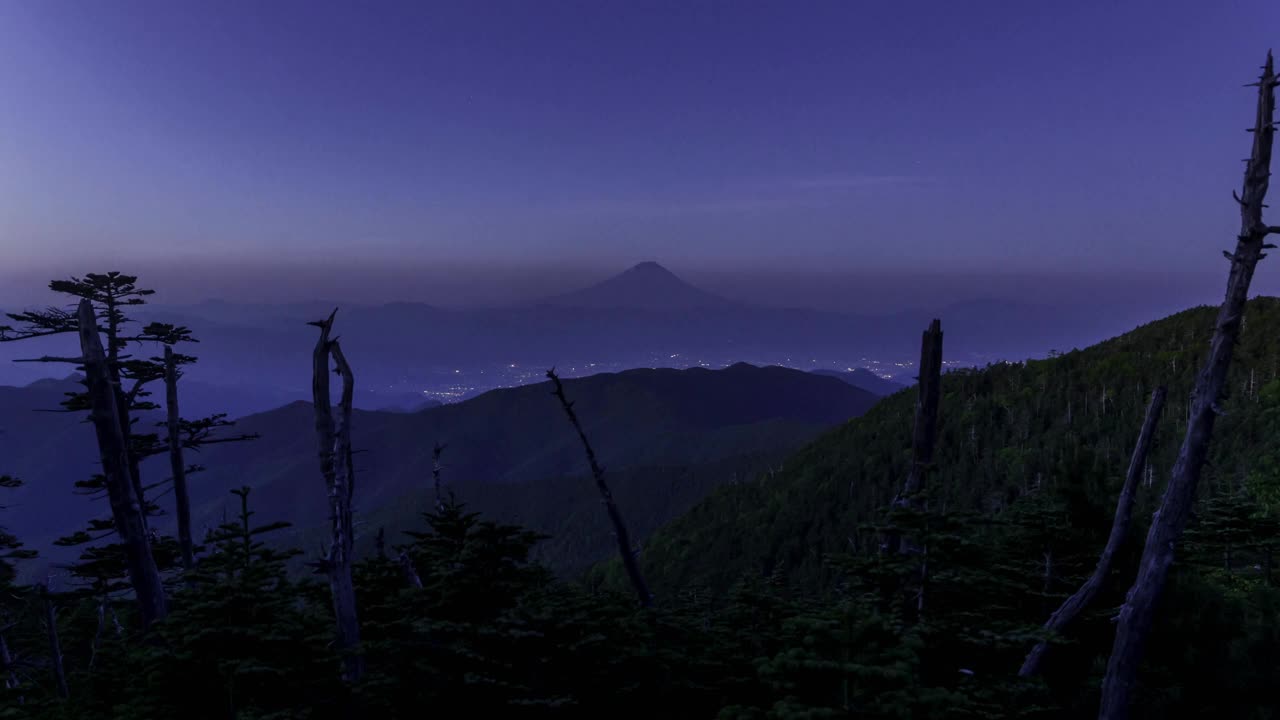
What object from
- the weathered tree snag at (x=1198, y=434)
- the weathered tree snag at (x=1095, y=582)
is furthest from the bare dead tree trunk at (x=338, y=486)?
the weathered tree snag at (x=1198, y=434)

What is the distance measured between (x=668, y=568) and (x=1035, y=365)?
8054cm

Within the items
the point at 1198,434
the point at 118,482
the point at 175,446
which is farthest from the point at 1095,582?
the point at 175,446

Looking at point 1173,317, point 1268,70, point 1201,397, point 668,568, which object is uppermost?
point 1173,317

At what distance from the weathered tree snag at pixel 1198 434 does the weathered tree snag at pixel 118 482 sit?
20.6m

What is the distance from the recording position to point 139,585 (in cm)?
1677

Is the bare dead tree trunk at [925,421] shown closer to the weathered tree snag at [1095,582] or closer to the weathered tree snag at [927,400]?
the weathered tree snag at [927,400]

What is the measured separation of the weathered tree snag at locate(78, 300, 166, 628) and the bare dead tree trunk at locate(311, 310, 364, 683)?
663 centimetres

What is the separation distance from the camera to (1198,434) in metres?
10.5

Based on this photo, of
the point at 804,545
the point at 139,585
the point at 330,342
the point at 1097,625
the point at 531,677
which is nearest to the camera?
the point at 531,677

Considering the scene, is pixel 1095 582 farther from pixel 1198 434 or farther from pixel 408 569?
pixel 408 569

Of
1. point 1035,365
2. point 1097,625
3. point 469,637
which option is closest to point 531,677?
point 469,637

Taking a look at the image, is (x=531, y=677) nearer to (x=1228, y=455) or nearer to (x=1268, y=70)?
(x=1268, y=70)

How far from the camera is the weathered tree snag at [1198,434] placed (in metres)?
9.48

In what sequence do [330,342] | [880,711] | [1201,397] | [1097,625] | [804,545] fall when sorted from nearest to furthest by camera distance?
[880,711] < [1201,397] < [1097,625] < [330,342] < [804,545]
